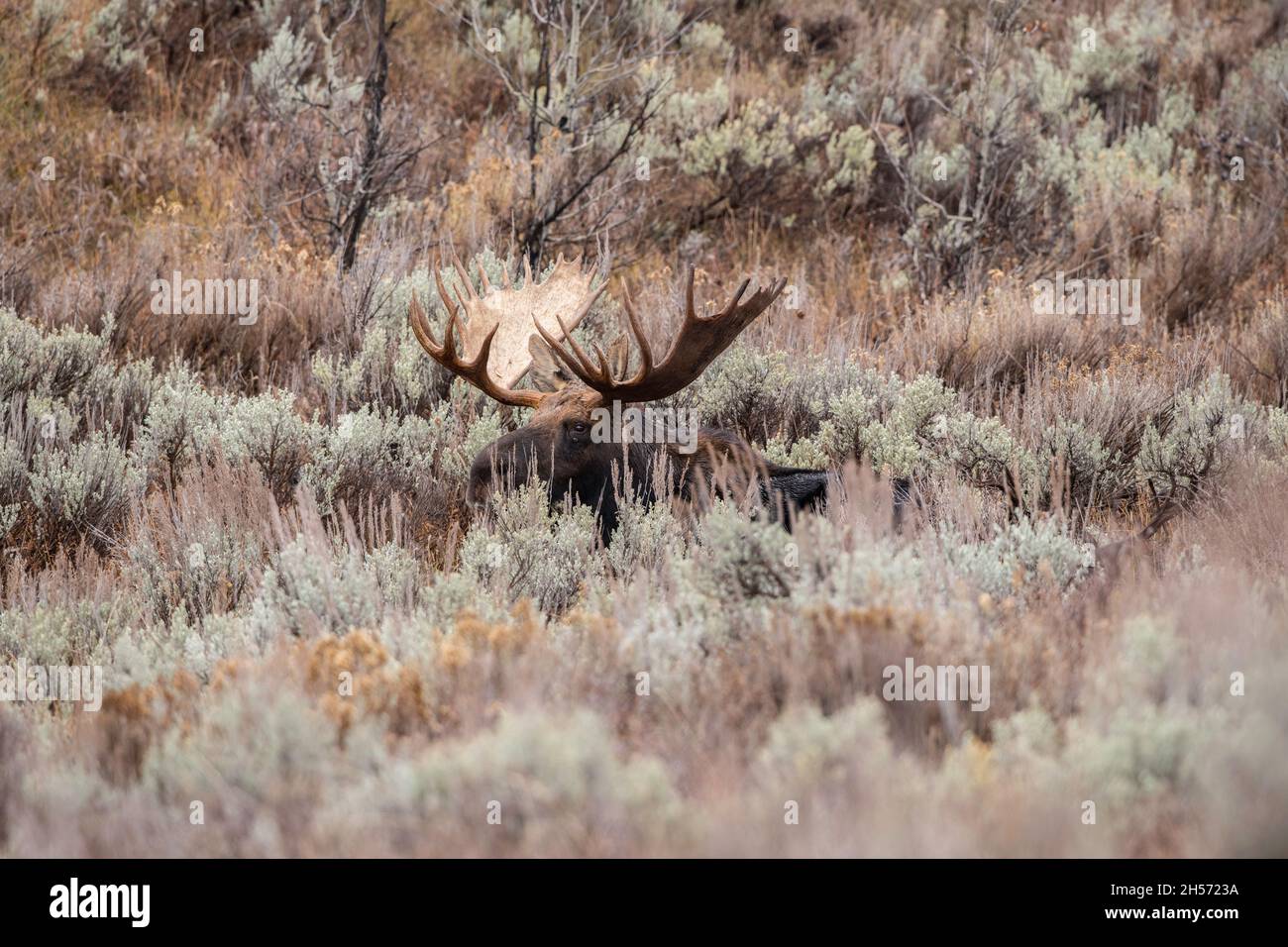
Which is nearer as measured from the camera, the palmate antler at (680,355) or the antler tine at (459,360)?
the palmate antler at (680,355)

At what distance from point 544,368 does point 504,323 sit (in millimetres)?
539

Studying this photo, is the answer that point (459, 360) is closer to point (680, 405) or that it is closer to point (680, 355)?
point (680, 355)

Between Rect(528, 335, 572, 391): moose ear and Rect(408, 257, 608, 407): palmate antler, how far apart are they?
0.06 metres

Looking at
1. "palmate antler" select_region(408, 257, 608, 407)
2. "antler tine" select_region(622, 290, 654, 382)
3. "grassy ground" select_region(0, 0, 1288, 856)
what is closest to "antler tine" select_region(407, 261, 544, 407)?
"palmate antler" select_region(408, 257, 608, 407)

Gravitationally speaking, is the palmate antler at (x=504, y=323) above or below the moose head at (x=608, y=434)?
above

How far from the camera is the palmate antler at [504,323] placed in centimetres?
566

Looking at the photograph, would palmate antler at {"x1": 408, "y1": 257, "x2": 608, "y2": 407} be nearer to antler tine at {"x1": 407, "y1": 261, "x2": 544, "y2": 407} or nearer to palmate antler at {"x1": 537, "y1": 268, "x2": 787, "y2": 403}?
antler tine at {"x1": 407, "y1": 261, "x2": 544, "y2": 407}

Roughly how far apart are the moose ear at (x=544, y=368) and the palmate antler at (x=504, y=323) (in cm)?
6

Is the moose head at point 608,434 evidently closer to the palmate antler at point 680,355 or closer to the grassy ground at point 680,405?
the palmate antler at point 680,355

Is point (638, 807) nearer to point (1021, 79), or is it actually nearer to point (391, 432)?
point (391, 432)

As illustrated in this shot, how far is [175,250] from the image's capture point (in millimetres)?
8234

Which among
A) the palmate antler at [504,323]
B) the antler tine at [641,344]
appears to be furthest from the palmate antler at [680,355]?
the palmate antler at [504,323]

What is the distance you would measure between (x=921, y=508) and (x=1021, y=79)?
27.4 feet

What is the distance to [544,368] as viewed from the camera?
585 centimetres
